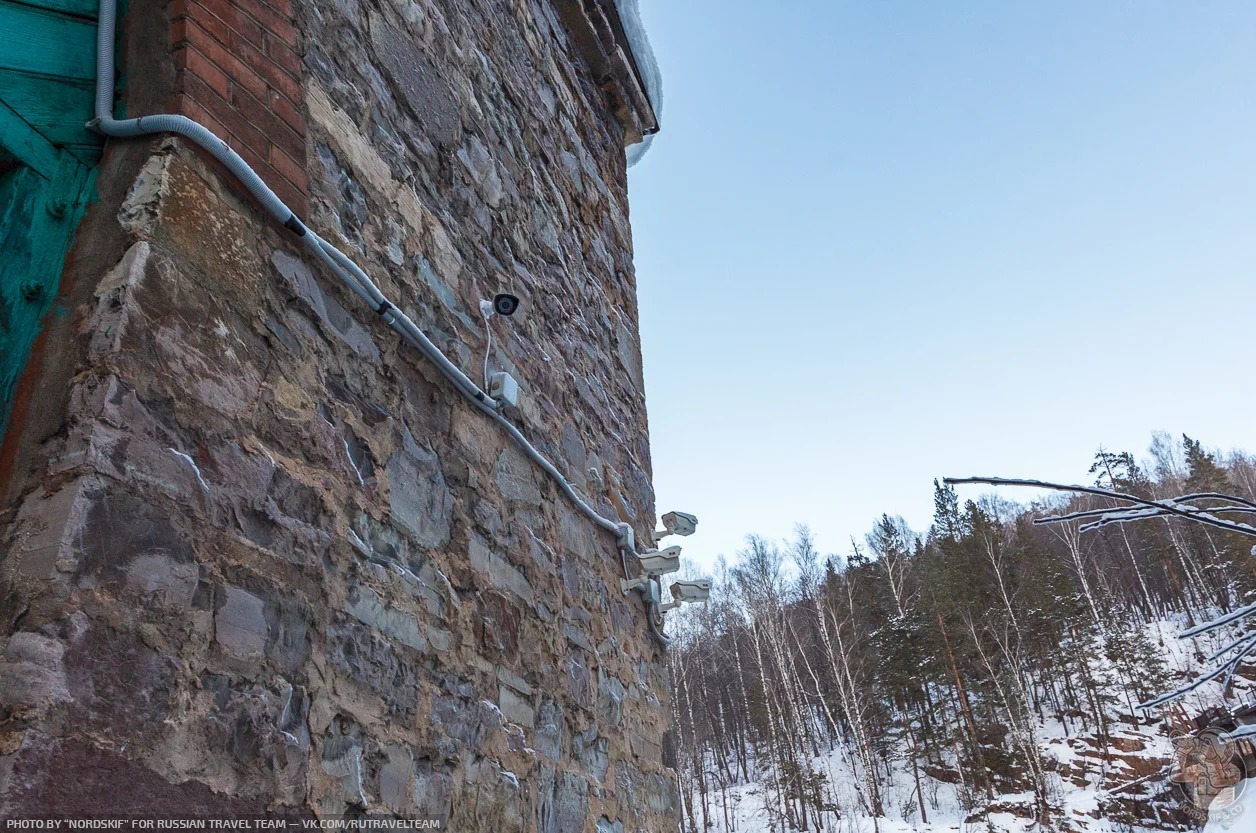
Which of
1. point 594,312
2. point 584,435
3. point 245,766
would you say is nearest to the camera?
point 245,766

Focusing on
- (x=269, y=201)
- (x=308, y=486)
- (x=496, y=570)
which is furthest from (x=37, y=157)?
(x=496, y=570)

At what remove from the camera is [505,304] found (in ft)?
8.20

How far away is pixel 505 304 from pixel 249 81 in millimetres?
1015

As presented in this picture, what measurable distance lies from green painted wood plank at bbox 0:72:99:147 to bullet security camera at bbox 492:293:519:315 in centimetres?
121

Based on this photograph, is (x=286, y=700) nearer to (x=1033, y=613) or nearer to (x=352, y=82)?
(x=352, y=82)

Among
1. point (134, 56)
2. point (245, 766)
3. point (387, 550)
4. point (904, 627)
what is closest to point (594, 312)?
point (387, 550)

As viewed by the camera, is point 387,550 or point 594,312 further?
point 594,312

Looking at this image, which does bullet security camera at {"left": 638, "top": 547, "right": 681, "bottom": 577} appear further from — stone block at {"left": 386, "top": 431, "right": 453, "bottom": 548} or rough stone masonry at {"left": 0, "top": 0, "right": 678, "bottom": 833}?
stone block at {"left": 386, "top": 431, "right": 453, "bottom": 548}

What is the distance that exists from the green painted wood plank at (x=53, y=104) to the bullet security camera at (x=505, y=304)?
3.98 ft

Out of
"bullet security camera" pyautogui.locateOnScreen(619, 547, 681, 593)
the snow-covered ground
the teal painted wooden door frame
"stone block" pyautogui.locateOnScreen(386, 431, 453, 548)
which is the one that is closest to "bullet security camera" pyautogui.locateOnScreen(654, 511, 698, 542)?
"bullet security camera" pyautogui.locateOnScreen(619, 547, 681, 593)

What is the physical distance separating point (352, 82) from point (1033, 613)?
2636 cm

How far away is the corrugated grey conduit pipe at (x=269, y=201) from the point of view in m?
1.35

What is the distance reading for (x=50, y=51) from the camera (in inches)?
55.9

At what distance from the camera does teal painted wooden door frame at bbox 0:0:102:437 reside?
4.10 ft
